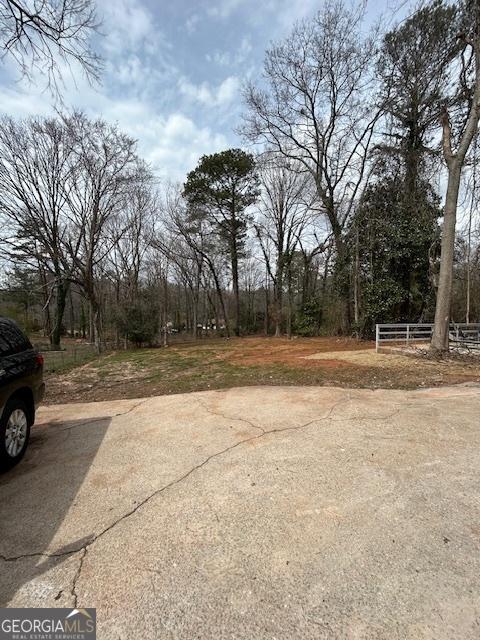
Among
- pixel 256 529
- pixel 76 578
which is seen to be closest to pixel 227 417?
pixel 256 529

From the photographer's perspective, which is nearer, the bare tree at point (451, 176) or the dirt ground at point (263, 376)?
the dirt ground at point (263, 376)

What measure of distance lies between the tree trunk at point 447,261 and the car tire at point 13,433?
30.4 ft

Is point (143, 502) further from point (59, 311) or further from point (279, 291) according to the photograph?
point (59, 311)

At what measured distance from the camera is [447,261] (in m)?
8.15

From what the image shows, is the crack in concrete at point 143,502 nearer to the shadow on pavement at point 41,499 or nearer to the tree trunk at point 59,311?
the shadow on pavement at point 41,499

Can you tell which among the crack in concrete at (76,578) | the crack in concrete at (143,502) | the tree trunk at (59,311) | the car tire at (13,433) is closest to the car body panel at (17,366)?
the car tire at (13,433)

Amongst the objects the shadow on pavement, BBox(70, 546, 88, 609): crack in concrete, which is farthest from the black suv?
BBox(70, 546, 88, 609): crack in concrete

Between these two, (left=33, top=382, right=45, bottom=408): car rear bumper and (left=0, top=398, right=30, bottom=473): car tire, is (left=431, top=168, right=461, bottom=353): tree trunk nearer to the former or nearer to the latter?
(left=33, top=382, right=45, bottom=408): car rear bumper

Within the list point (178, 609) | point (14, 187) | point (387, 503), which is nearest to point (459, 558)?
point (387, 503)

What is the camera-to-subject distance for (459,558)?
5.51 feet

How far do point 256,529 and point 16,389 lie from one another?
2831 millimetres

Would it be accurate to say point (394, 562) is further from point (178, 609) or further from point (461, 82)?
point (461, 82)

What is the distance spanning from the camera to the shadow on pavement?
1785 mm

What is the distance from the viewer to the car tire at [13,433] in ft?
9.61
